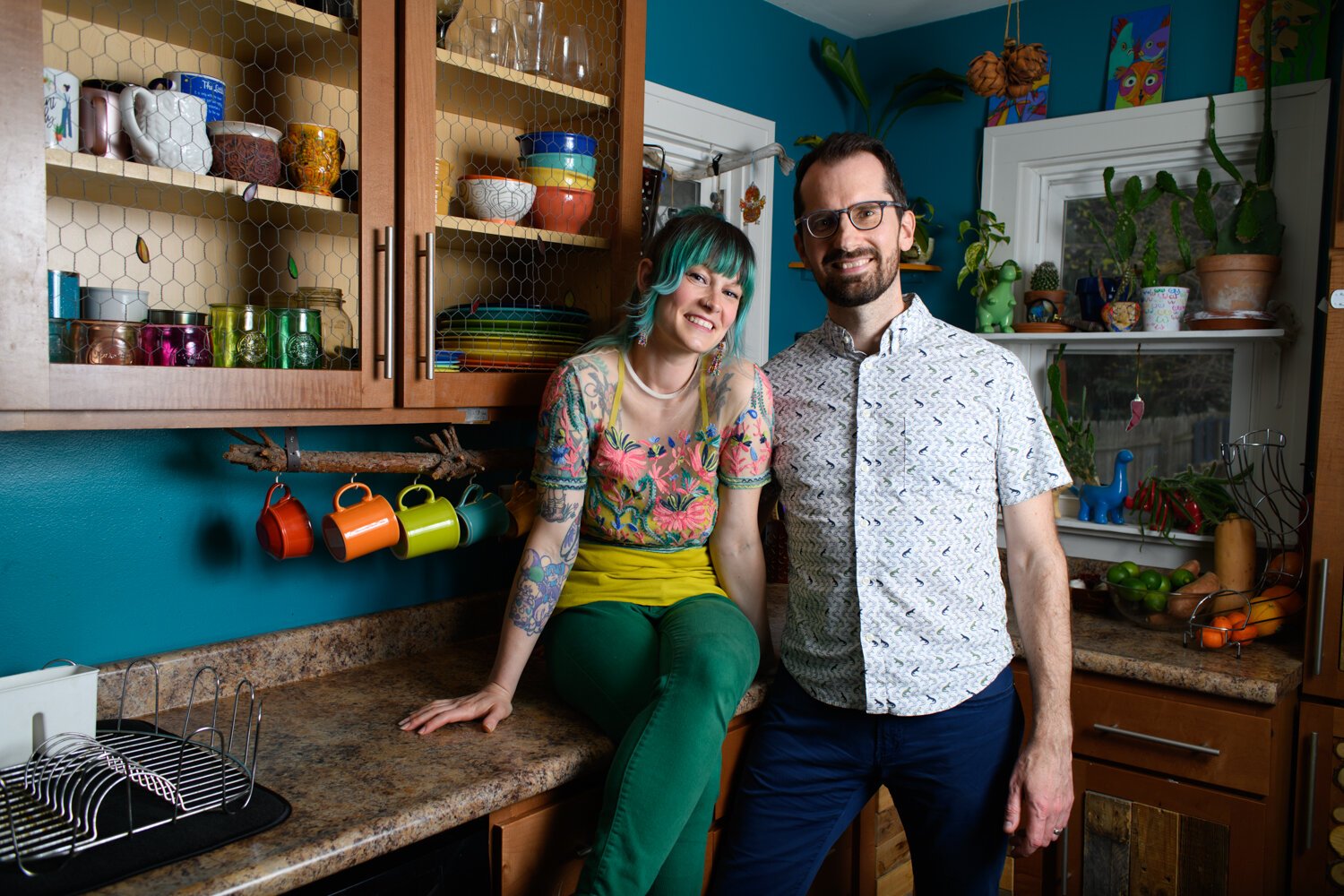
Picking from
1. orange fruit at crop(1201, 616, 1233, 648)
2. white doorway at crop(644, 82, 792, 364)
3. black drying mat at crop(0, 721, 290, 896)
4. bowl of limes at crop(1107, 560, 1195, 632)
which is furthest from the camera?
white doorway at crop(644, 82, 792, 364)

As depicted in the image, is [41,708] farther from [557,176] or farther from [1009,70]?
[1009,70]

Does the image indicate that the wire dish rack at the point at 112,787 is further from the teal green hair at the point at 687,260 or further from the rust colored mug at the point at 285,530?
the teal green hair at the point at 687,260

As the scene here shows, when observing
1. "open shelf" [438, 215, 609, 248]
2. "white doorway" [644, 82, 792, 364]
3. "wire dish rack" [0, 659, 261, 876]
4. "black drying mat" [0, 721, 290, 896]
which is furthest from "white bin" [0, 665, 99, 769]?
"white doorway" [644, 82, 792, 364]

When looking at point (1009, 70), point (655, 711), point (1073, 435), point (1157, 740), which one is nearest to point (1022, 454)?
point (655, 711)

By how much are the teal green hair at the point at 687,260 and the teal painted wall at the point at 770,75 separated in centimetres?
106

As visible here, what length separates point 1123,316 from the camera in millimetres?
2711

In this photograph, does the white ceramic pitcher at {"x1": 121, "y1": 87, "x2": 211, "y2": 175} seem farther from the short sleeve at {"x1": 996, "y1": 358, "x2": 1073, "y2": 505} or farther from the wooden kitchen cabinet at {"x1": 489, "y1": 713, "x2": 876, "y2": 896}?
the short sleeve at {"x1": 996, "y1": 358, "x2": 1073, "y2": 505}

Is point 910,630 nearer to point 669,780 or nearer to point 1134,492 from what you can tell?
point 669,780

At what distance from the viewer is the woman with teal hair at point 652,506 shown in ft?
5.14

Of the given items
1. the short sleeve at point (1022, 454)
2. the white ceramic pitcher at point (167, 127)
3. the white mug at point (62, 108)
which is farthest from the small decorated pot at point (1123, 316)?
the white mug at point (62, 108)

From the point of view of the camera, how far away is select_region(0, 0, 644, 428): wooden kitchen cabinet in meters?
1.20

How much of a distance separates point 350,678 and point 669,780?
70cm

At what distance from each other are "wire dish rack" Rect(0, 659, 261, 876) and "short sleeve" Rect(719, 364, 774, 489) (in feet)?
2.71

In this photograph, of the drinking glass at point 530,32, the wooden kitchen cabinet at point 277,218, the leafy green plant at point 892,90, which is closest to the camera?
the wooden kitchen cabinet at point 277,218
